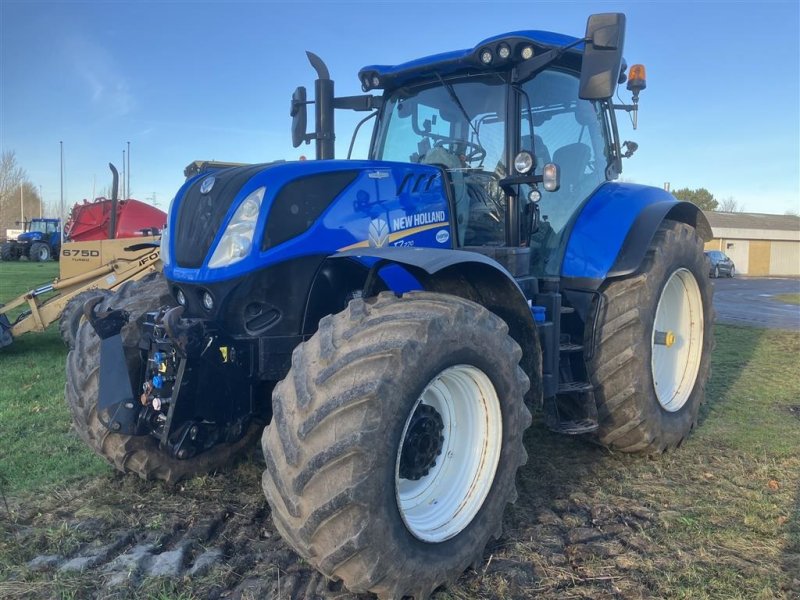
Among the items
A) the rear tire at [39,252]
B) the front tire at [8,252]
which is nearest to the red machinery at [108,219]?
the rear tire at [39,252]

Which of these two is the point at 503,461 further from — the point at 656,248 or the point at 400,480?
the point at 656,248

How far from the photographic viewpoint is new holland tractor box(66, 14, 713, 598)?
2.43 meters

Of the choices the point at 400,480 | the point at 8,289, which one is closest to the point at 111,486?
the point at 400,480

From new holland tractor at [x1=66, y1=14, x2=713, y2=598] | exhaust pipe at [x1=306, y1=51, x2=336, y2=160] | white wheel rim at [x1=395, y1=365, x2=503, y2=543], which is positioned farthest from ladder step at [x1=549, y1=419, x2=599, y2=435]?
exhaust pipe at [x1=306, y1=51, x2=336, y2=160]

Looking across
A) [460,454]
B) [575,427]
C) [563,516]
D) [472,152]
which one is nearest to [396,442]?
[460,454]

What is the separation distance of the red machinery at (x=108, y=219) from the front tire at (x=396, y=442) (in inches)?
420

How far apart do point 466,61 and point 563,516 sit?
269 centimetres

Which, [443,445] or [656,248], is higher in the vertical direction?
[656,248]

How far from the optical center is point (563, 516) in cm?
346

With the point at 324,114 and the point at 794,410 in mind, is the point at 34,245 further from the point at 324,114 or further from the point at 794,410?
the point at 794,410

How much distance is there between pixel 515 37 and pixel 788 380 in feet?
17.3

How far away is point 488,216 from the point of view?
4.11m

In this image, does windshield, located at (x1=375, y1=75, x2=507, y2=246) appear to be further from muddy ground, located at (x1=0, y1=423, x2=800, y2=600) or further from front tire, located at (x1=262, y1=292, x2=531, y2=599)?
muddy ground, located at (x1=0, y1=423, x2=800, y2=600)

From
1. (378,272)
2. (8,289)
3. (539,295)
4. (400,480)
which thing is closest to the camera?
(400,480)
